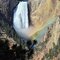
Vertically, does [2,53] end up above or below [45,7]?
below

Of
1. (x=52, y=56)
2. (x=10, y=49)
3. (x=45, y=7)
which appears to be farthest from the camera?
(x=45, y=7)

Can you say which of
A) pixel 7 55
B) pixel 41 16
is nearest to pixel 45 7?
pixel 41 16

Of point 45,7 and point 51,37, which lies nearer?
point 51,37

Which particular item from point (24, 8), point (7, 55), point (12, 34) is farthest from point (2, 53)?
point (24, 8)

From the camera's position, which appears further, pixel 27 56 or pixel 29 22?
pixel 29 22

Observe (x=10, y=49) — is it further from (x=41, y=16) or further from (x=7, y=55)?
(x=41, y=16)

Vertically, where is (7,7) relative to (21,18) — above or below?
above

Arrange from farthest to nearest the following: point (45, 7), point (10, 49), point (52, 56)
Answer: point (45, 7)
point (10, 49)
point (52, 56)


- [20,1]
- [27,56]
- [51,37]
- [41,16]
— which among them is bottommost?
[27,56]

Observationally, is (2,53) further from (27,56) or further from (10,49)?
(27,56)
